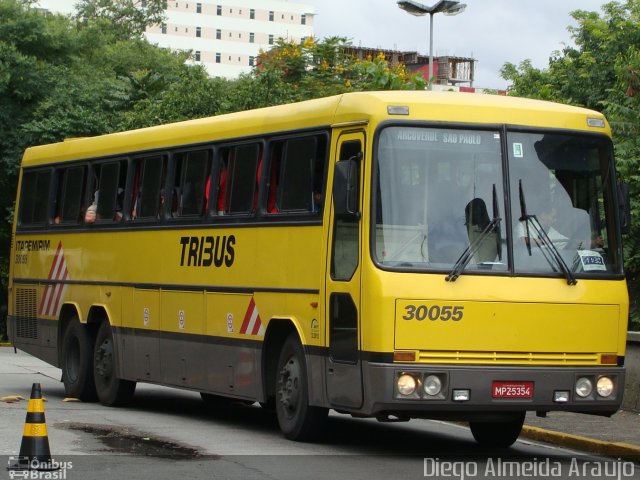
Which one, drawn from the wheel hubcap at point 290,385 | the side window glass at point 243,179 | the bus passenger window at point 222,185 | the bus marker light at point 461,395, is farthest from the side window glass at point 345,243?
the bus passenger window at point 222,185

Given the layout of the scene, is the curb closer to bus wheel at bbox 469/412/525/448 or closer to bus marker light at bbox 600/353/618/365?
bus wheel at bbox 469/412/525/448

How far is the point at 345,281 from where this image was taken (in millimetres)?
12617

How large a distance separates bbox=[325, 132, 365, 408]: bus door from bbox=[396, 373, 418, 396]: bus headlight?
0.45 meters

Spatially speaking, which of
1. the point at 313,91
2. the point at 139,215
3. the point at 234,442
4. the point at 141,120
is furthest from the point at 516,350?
the point at 141,120

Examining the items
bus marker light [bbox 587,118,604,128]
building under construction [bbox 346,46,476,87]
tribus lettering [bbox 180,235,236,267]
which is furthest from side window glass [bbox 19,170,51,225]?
building under construction [bbox 346,46,476,87]

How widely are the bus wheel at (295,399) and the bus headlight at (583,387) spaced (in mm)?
2471

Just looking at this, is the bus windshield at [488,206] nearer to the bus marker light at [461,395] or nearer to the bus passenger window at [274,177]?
the bus marker light at [461,395]

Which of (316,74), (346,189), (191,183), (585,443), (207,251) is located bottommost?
A: (585,443)

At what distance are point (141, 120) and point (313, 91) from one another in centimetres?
561

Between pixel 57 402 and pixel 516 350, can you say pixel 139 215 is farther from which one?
pixel 516 350

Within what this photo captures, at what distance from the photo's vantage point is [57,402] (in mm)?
18375

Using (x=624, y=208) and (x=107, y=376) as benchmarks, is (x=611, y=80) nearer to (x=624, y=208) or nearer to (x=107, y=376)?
(x=107, y=376)

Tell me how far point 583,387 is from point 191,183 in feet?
18.9

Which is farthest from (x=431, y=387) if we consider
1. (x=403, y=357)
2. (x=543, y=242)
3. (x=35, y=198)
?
(x=35, y=198)
